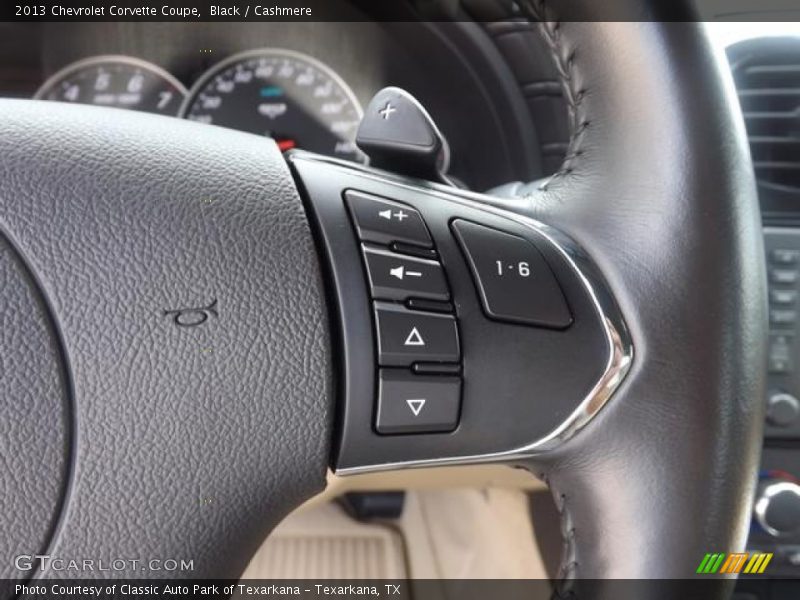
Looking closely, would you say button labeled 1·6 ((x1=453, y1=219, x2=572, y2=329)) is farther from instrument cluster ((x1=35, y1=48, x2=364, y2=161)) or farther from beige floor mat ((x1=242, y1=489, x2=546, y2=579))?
instrument cluster ((x1=35, y1=48, x2=364, y2=161))

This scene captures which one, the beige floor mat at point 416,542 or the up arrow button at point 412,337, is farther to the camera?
the beige floor mat at point 416,542

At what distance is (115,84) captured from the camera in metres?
1.68

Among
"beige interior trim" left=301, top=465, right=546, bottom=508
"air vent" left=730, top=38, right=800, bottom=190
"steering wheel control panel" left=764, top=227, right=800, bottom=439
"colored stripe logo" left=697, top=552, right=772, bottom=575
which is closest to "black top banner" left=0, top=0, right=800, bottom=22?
"air vent" left=730, top=38, right=800, bottom=190

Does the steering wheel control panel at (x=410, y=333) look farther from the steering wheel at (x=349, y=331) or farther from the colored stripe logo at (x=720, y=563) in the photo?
the colored stripe logo at (x=720, y=563)

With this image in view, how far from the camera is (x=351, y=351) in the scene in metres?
0.58

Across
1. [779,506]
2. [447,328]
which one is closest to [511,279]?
[447,328]

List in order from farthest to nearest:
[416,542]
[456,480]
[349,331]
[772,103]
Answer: [416,542], [772,103], [456,480], [349,331]

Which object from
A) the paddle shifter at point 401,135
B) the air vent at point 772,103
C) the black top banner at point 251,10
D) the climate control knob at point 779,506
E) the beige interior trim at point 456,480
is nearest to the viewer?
the paddle shifter at point 401,135

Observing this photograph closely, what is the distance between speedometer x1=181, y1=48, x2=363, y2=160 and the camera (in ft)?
5.50

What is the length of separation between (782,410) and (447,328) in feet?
2.06

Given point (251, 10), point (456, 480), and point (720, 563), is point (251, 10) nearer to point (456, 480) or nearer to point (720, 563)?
point (456, 480)

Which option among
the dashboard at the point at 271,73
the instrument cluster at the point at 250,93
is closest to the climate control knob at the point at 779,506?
the dashboard at the point at 271,73

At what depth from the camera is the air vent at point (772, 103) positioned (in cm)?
117

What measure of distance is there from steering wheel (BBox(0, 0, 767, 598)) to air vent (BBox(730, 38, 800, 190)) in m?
0.54
